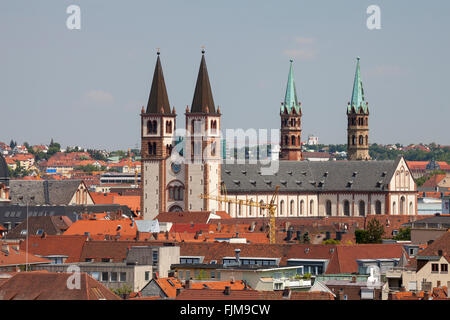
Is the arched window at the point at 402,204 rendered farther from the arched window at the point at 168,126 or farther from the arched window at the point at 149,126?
the arched window at the point at 149,126

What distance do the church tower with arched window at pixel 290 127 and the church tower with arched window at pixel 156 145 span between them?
124ft

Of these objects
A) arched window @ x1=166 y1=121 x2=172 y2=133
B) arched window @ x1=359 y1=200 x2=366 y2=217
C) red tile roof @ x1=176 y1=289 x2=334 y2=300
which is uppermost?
arched window @ x1=166 y1=121 x2=172 y2=133

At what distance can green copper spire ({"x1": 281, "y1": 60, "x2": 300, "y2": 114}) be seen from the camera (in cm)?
16900

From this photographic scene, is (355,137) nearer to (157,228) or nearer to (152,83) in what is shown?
(152,83)

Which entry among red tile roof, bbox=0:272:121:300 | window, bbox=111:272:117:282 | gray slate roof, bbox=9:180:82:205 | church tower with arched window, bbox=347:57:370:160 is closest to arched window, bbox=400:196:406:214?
church tower with arched window, bbox=347:57:370:160

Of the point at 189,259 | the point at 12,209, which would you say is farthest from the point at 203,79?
the point at 189,259

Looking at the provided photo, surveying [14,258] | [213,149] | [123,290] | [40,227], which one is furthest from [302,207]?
[123,290]

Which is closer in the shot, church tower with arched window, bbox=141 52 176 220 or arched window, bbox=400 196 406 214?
church tower with arched window, bbox=141 52 176 220

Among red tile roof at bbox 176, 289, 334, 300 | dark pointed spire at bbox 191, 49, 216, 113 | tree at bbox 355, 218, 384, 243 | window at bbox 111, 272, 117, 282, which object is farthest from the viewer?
dark pointed spire at bbox 191, 49, 216, 113

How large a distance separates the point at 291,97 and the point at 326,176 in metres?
26.4

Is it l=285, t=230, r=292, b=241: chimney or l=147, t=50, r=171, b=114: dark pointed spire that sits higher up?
l=147, t=50, r=171, b=114: dark pointed spire

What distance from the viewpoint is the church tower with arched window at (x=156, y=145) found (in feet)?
421

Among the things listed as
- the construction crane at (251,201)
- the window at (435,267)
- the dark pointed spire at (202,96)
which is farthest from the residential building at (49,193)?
the window at (435,267)

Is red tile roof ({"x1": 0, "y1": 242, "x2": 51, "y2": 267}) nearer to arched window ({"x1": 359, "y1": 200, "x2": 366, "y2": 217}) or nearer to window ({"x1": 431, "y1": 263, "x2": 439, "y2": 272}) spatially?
window ({"x1": 431, "y1": 263, "x2": 439, "y2": 272})
